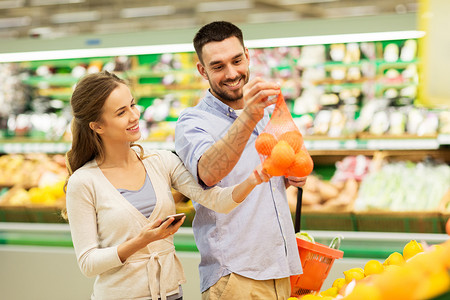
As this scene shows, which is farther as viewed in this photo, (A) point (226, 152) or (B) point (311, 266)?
(B) point (311, 266)

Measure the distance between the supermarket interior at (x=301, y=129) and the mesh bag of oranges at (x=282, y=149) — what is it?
1395 mm

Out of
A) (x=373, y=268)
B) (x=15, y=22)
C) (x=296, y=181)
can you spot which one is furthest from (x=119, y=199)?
(x=15, y=22)

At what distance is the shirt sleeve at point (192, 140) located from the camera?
2053mm

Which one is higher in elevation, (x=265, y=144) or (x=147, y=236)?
(x=265, y=144)

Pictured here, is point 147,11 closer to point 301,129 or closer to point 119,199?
point 301,129

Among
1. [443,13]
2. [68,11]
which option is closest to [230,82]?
[443,13]

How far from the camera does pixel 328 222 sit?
3.91 m

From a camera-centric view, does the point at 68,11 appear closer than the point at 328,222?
No

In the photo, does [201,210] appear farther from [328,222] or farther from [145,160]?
[328,222]

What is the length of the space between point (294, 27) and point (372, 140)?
1.06 metres

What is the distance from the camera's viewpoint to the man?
6.96ft

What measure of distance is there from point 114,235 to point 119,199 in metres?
0.13

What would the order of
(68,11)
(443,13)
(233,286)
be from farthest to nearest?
(68,11), (233,286), (443,13)

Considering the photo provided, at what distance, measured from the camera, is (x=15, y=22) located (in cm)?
1130
